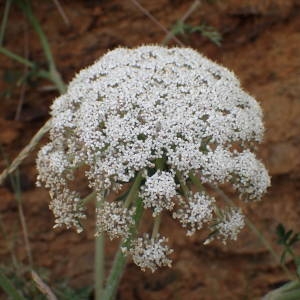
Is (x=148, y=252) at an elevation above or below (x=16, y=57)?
below

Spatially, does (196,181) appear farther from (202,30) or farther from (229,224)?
(202,30)

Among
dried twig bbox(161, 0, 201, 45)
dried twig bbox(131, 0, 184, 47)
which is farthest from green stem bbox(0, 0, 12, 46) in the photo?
dried twig bbox(161, 0, 201, 45)

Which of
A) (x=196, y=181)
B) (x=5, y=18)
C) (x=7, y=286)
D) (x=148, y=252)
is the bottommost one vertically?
(x=148, y=252)

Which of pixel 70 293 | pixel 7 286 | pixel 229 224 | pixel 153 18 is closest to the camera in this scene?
pixel 229 224

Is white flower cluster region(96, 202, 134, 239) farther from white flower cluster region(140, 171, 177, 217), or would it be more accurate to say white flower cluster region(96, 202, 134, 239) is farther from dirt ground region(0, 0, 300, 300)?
dirt ground region(0, 0, 300, 300)

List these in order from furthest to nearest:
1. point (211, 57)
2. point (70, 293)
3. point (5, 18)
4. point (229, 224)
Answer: point (211, 57) < point (5, 18) < point (70, 293) < point (229, 224)

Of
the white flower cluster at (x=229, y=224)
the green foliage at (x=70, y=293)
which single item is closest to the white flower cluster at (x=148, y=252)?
the white flower cluster at (x=229, y=224)

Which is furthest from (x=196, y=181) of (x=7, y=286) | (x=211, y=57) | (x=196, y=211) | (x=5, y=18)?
(x=5, y=18)

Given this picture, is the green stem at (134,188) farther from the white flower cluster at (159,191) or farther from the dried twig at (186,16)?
the dried twig at (186,16)
